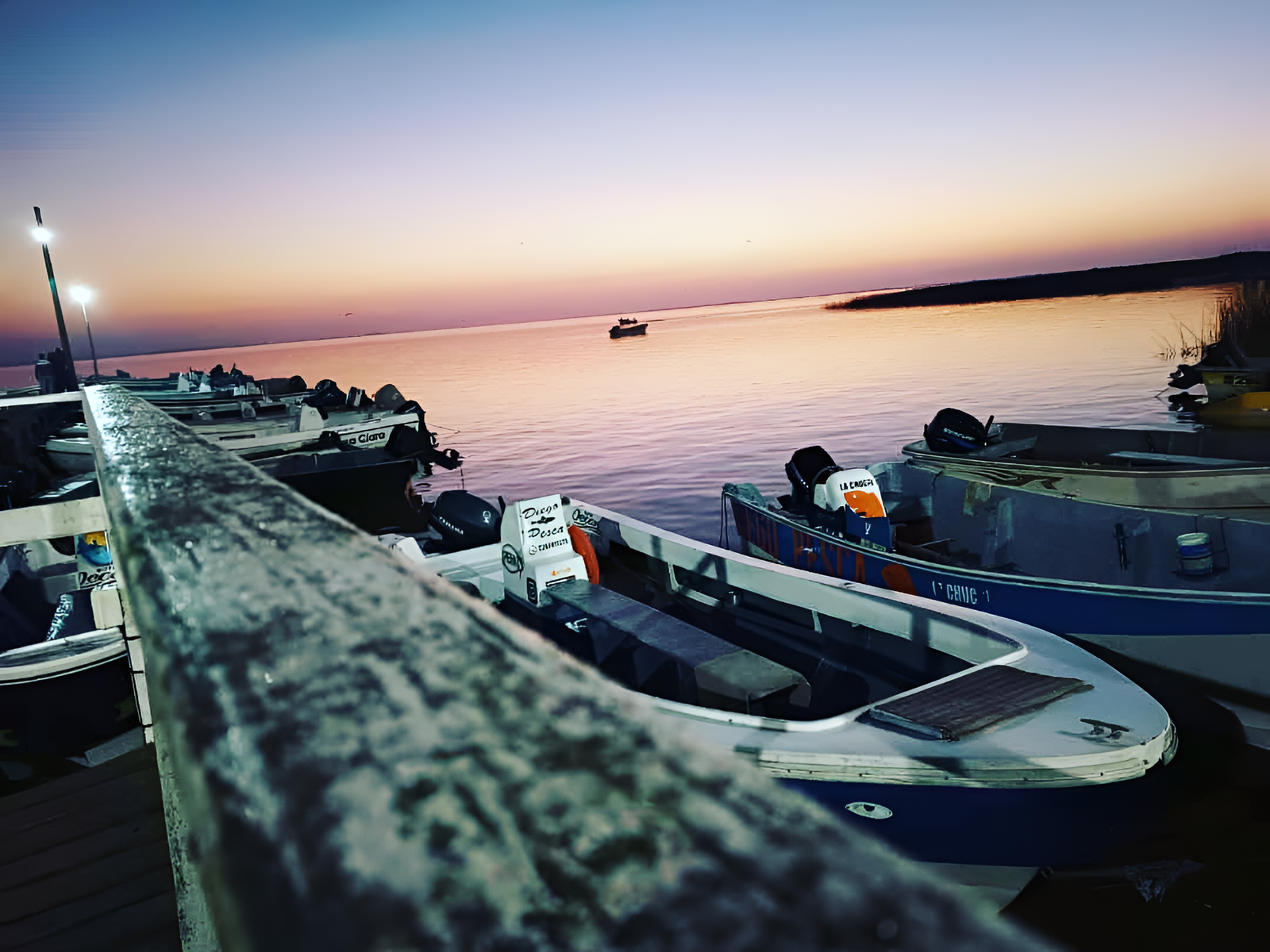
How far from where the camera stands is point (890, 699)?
5797 mm

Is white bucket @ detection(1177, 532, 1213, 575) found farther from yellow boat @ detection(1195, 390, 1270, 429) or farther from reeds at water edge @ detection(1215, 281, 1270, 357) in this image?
reeds at water edge @ detection(1215, 281, 1270, 357)

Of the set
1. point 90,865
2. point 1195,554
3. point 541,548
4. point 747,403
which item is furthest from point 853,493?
point 747,403

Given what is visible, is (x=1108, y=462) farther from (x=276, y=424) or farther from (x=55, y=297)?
(x=55, y=297)

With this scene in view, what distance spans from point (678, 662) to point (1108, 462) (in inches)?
448

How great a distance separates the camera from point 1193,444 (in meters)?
14.6

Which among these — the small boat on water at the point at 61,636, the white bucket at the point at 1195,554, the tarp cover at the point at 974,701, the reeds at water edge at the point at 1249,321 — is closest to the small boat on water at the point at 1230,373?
the reeds at water edge at the point at 1249,321

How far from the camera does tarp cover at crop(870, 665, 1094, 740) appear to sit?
5.33 m

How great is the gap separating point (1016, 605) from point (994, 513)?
10.6ft

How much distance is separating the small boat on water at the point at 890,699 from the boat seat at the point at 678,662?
0.02 m

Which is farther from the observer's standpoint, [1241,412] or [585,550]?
[1241,412]

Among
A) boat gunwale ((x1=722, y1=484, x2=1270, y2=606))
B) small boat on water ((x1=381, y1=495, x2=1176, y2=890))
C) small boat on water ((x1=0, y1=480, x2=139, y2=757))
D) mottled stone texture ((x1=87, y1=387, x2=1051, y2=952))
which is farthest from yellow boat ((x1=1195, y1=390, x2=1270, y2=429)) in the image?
mottled stone texture ((x1=87, y1=387, x2=1051, y2=952))

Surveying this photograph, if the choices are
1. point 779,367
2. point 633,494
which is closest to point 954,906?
point 633,494

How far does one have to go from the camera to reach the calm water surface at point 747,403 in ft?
90.8

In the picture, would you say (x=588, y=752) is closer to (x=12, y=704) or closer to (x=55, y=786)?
(x=55, y=786)
